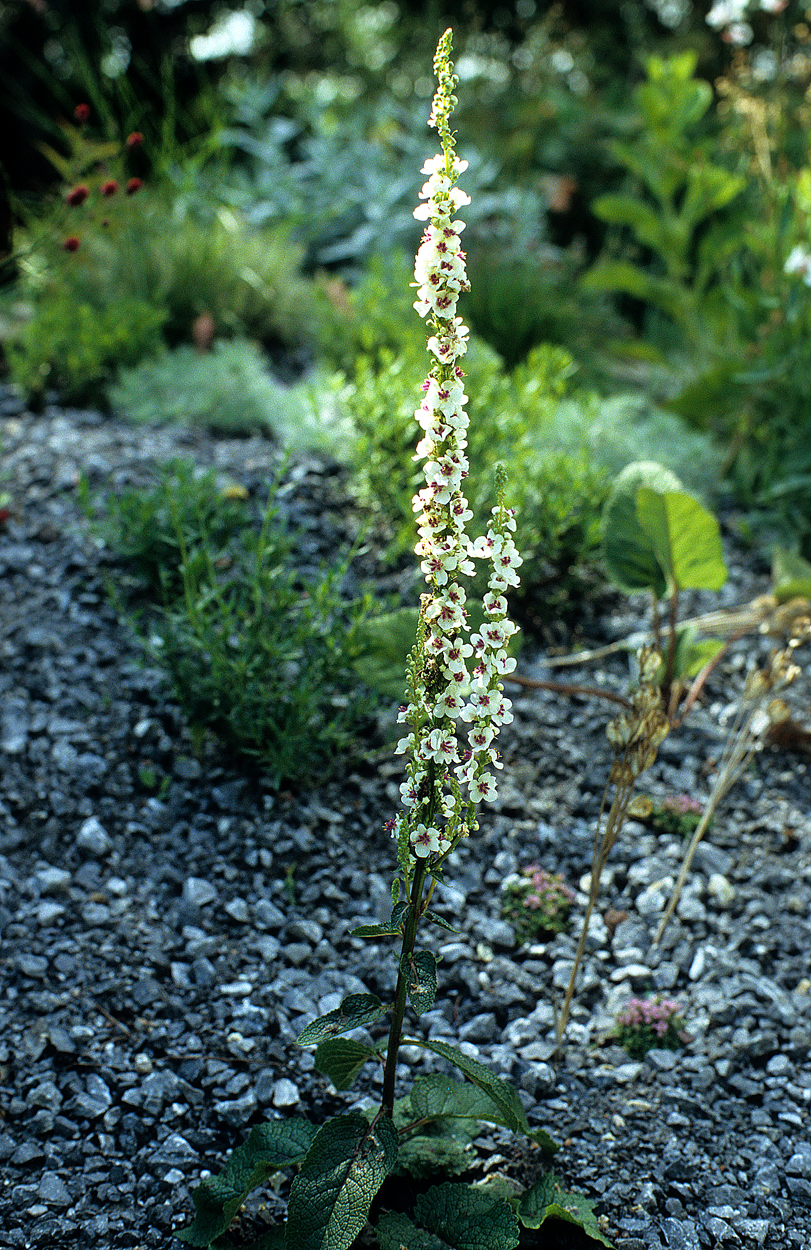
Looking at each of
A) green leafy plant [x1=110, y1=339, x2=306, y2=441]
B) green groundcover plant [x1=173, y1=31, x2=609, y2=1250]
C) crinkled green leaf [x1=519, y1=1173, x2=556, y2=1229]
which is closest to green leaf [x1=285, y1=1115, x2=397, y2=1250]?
green groundcover plant [x1=173, y1=31, x2=609, y2=1250]

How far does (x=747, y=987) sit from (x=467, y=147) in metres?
5.77

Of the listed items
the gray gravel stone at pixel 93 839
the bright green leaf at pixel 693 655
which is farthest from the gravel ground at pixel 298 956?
the bright green leaf at pixel 693 655

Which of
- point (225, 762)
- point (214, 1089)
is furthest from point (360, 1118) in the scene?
point (225, 762)

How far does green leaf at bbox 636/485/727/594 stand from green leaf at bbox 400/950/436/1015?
1.28 meters

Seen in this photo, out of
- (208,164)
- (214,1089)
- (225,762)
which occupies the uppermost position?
(208,164)

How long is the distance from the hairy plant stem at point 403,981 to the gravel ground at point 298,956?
0.31 metres

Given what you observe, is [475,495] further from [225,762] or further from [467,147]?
[467,147]

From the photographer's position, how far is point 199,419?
3516 mm

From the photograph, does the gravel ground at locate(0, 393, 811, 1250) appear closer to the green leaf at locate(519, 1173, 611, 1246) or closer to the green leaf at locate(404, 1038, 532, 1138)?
the green leaf at locate(519, 1173, 611, 1246)

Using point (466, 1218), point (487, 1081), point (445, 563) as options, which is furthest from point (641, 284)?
point (466, 1218)

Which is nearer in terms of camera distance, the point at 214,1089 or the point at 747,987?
the point at 214,1089

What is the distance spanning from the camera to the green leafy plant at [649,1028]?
1800 millimetres

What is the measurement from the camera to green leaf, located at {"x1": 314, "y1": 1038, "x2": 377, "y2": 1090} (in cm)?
134

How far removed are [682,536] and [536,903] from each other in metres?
0.91
